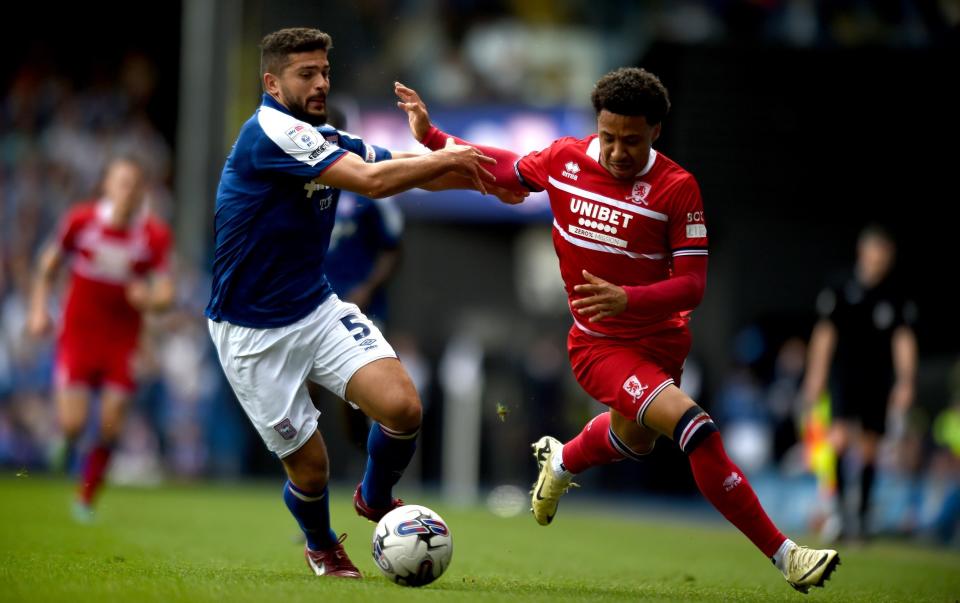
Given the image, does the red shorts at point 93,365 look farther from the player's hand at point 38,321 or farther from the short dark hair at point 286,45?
the short dark hair at point 286,45

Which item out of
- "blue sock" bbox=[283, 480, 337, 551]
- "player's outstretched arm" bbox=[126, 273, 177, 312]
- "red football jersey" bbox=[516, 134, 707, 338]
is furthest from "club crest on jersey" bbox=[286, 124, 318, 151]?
"player's outstretched arm" bbox=[126, 273, 177, 312]

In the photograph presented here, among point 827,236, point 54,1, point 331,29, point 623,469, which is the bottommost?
point 623,469

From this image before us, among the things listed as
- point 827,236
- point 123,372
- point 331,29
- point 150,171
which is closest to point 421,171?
point 123,372

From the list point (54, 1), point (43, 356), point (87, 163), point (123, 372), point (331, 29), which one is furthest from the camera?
point (54, 1)

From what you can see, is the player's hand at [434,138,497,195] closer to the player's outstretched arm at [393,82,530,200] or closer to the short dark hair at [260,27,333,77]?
the player's outstretched arm at [393,82,530,200]

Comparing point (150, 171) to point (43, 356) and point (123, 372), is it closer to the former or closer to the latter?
point (43, 356)

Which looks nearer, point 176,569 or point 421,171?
point 421,171

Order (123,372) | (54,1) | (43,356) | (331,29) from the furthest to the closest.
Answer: (54,1), (43,356), (331,29), (123,372)

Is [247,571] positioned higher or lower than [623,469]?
higher

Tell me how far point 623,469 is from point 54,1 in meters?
15.8

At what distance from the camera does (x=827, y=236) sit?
1784cm

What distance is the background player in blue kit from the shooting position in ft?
20.1

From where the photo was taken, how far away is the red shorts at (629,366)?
6.39 metres

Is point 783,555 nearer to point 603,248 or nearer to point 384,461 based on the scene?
point 603,248
